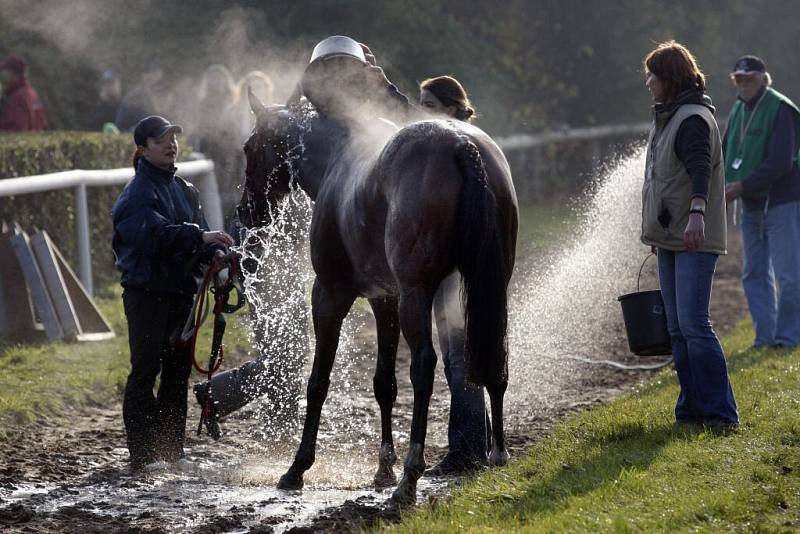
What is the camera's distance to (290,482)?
240 inches

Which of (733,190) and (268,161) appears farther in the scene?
(733,190)

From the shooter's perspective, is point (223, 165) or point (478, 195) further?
point (223, 165)

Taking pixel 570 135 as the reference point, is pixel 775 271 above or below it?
below

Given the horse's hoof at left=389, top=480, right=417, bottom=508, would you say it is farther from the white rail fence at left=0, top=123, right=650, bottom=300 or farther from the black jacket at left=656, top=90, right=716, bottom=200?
the white rail fence at left=0, top=123, right=650, bottom=300

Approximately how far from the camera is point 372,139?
246 inches

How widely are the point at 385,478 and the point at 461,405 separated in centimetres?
53

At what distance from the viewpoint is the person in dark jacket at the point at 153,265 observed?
6434 millimetres

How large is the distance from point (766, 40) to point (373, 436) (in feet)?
82.9

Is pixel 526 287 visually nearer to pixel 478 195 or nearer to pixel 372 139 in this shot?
pixel 372 139

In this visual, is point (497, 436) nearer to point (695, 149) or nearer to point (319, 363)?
point (319, 363)

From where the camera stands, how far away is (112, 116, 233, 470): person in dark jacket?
643 centimetres

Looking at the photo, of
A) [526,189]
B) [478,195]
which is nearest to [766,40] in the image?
[526,189]

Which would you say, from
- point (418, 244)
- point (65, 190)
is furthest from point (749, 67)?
point (65, 190)

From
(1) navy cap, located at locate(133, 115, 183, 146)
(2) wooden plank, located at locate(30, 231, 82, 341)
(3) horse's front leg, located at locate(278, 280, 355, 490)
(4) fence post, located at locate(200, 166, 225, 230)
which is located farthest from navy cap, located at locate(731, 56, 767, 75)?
(4) fence post, located at locate(200, 166, 225, 230)
